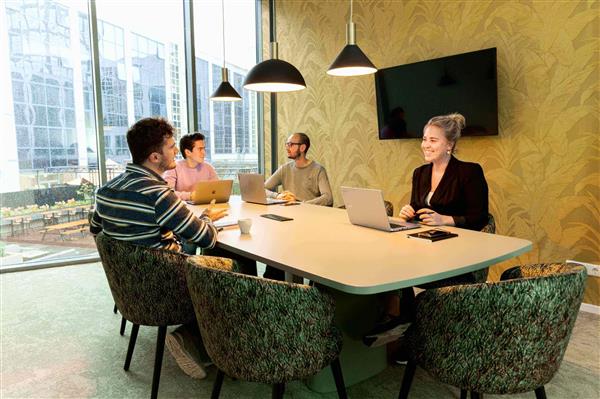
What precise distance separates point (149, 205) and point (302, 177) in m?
2.13

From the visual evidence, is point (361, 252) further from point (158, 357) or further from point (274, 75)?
point (274, 75)

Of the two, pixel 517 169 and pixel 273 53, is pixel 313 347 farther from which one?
pixel 517 169

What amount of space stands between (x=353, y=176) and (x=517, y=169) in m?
1.72

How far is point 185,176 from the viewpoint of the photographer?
3.69m

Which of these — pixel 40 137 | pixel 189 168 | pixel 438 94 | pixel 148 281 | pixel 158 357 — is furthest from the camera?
pixel 40 137

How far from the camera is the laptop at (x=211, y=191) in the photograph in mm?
3158

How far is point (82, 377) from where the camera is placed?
7.10 feet

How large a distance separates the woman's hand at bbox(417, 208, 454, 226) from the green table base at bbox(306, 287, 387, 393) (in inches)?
21.9

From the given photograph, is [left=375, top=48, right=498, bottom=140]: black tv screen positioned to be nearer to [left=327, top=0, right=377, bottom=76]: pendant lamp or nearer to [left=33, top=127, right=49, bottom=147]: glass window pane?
[left=327, top=0, right=377, bottom=76]: pendant lamp

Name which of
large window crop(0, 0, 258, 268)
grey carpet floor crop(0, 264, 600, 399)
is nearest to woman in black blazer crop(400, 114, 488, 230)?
grey carpet floor crop(0, 264, 600, 399)

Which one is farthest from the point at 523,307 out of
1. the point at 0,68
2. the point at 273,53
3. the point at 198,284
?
the point at 0,68

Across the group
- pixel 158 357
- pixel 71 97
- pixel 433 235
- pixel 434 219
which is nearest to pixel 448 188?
pixel 434 219

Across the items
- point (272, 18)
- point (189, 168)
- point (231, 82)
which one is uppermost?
point (272, 18)

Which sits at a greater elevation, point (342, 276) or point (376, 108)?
point (376, 108)
